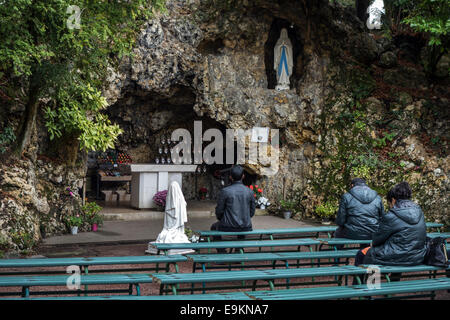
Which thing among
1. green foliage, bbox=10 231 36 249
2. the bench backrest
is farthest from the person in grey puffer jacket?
green foliage, bbox=10 231 36 249

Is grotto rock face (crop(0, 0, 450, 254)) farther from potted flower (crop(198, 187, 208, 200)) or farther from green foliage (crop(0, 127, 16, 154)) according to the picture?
green foliage (crop(0, 127, 16, 154))

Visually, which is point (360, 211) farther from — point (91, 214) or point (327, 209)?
point (91, 214)

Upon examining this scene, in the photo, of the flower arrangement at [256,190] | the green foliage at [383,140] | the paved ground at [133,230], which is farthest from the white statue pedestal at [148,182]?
the green foliage at [383,140]

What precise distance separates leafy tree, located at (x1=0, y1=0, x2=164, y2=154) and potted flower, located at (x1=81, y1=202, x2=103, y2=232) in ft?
7.43

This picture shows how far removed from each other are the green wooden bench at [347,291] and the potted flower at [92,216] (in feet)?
24.8

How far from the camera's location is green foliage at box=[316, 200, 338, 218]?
13791 mm

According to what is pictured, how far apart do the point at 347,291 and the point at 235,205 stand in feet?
10.4

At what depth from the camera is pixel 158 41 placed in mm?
13344

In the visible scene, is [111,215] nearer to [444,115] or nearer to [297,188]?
[297,188]

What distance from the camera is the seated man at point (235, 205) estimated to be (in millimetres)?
7742

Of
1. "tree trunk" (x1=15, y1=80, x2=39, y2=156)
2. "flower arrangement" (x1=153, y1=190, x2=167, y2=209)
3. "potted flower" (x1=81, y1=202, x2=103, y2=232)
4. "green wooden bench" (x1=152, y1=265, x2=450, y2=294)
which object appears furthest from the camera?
"flower arrangement" (x1=153, y1=190, x2=167, y2=209)

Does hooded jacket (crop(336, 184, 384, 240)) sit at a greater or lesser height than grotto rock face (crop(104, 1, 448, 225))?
lesser
